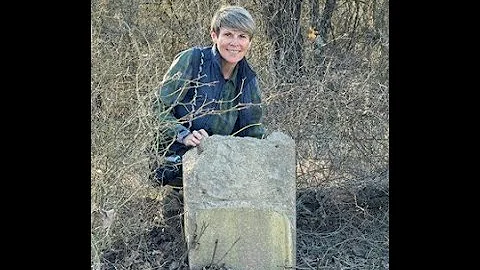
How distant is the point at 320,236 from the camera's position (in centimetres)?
455

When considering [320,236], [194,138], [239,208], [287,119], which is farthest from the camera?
[287,119]

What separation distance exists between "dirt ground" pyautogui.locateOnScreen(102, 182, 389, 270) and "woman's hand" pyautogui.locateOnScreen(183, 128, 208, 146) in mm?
507

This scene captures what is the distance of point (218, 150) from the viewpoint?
361cm

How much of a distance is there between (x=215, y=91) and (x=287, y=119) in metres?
0.91

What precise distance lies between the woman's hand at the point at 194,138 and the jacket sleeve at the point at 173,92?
0.07 meters

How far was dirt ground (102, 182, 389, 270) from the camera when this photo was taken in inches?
157

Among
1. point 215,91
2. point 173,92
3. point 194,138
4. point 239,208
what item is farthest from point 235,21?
point 239,208

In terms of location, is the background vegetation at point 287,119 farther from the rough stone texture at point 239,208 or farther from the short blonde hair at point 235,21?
the short blonde hair at point 235,21

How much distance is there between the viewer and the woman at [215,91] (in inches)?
151

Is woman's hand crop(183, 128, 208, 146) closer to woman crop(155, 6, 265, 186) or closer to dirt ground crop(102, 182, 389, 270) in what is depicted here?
woman crop(155, 6, 265, 186)

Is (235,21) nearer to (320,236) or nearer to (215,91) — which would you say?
(215,91)
